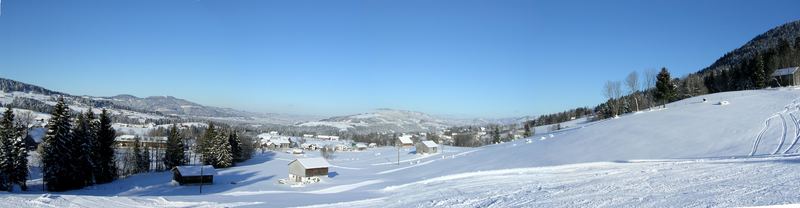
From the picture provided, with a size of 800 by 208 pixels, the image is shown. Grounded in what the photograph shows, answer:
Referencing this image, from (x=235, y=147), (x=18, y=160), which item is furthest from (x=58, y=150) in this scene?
(x=235, y=147)

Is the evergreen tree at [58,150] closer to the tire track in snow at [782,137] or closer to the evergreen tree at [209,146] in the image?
the evergreen tree at [209,146]

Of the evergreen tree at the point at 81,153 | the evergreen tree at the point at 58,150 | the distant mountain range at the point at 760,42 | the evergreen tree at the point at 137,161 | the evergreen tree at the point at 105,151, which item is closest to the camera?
the evergreen tree at the point at 58,150

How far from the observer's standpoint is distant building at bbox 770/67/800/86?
A: 73.9 metres

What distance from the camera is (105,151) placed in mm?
52375

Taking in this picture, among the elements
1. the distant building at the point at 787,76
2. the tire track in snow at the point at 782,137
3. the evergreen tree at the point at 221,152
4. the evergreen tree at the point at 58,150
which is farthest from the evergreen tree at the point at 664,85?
the evergreen tree at the point at 58,150

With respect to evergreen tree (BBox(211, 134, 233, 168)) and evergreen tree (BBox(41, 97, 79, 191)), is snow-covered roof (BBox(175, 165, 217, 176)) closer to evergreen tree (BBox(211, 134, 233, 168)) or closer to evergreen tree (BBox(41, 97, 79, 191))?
evergreen tree (BBox(41, 97, 79, 191))

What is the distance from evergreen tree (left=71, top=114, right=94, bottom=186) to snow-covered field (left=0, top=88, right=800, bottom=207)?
69.1 inches

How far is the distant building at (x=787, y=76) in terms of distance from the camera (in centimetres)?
7388

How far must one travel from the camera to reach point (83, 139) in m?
43.7

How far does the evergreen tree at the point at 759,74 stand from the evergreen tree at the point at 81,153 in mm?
96292

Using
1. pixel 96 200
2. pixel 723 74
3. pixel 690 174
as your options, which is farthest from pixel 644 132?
pixel 723 74

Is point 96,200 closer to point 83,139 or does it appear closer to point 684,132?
point 83,139

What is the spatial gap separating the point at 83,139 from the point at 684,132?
56.6 metres

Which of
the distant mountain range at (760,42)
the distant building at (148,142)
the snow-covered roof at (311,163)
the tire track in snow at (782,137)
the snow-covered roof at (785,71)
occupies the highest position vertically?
the distant mountain range at (760,42)
